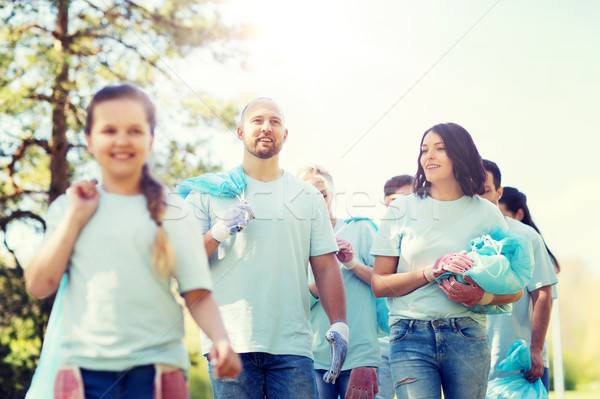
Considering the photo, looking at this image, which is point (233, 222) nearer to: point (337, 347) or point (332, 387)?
point (337, 347)

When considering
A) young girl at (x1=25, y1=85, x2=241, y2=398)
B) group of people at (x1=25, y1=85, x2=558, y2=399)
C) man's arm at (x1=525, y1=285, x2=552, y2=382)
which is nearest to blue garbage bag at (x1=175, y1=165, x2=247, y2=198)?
group of people at (x1=25, y1=85, x2=558, y2=399)

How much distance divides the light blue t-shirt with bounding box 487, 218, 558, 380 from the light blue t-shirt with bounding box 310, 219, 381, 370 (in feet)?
2.54

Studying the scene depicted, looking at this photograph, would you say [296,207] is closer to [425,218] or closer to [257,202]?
[257,202]

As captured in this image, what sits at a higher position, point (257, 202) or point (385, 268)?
point (257, 202)

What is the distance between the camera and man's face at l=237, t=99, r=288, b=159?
3.10m

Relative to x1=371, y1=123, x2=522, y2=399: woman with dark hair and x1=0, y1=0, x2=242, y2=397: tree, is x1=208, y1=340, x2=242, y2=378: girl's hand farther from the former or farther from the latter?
x1=0, y1=0, x2=242, y2=397: tree

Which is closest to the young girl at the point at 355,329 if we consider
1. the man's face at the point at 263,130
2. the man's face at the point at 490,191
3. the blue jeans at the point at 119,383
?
the man's face at the point at 490,191

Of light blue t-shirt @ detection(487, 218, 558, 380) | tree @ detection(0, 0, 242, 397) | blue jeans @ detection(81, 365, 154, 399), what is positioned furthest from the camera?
tree @ detection(0, 0, 242, 397)

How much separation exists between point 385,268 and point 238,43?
6.48m

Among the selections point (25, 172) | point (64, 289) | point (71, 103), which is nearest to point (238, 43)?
point (71, 103)

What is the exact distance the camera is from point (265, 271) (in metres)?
2.88

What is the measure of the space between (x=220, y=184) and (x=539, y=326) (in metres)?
2.15

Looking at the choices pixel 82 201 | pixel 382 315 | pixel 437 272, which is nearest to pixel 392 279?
pixel 437 272

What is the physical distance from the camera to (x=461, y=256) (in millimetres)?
2846
